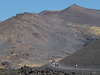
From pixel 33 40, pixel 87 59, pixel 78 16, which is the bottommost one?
pixel 87 59

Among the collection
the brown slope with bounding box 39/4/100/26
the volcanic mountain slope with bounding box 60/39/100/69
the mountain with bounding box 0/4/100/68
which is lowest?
the volcanic mountain slope with bounding box 60/39/100/69

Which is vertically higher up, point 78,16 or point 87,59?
point 78,16

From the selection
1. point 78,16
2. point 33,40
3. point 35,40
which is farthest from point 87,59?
point 78,16

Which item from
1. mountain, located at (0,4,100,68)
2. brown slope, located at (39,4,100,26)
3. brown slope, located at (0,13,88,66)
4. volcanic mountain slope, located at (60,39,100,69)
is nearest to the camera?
volcanic mountain slope, located at (60,39,100,69)

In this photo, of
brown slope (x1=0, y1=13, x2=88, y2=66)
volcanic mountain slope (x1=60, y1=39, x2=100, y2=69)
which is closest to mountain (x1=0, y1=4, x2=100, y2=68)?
brown slope (x1=0, y1=13, x2=88, y2=66)

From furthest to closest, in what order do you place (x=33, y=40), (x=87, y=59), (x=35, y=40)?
1. (x=35, y=40)
2. (x=33, y=40)
3. (x=87, y=59)

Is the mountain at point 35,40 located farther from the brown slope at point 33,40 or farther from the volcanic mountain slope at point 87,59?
the volcanic mountain slope at point 87,59

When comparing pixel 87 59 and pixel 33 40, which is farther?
pixel 33 40

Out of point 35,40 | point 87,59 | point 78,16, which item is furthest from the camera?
point 78,16

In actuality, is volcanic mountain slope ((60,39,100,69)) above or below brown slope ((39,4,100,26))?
below

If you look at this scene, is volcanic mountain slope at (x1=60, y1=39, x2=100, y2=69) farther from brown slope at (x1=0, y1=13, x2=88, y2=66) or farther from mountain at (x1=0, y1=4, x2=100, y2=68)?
brown slope at (x1=0, y1=13, x2=88, y2=66)

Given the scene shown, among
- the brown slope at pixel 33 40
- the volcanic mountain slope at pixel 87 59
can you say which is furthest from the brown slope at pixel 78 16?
the volcanic mountain slope at pixel 87 59

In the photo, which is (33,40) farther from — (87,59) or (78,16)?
(78,16)

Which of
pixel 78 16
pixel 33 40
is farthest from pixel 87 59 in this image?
pixel 78 16
